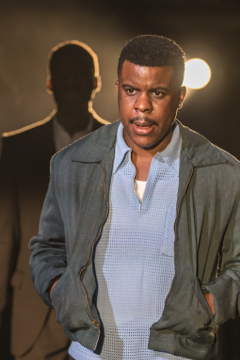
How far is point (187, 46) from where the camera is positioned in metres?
2.28

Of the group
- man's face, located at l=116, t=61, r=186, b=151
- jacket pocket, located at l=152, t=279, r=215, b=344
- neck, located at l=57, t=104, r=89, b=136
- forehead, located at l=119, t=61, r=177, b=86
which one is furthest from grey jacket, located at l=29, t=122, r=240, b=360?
neck, located at l=57, t=104, r=89, b=136

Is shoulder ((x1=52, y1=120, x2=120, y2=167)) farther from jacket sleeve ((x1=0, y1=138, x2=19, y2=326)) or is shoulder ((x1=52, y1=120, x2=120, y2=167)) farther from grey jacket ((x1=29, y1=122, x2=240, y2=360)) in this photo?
jacket sleeve ((x1=0, y1=138, x2=19, y2=326))

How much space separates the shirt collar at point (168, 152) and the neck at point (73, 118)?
0.75m

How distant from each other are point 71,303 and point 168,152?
0.65m

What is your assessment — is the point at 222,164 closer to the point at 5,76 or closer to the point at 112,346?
the point at 112,346

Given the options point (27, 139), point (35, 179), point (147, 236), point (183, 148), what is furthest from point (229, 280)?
point (27, 139)

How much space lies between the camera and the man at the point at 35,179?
2268 mm

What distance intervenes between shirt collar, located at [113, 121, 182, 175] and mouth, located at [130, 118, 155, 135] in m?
0.10

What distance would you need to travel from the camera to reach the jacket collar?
1503 mm

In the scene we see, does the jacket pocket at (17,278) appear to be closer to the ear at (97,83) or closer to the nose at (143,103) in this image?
the ear at (97,83)

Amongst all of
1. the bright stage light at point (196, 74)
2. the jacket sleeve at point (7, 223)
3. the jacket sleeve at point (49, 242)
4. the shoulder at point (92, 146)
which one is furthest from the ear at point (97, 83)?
the jacket sleeve at point (49, 242)

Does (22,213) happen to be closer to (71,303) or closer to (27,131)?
(27,131)

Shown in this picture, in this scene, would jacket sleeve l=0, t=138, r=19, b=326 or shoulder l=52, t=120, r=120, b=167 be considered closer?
shoulder l=52, t=120, r=120, b=167

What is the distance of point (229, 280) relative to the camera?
1.42 m
